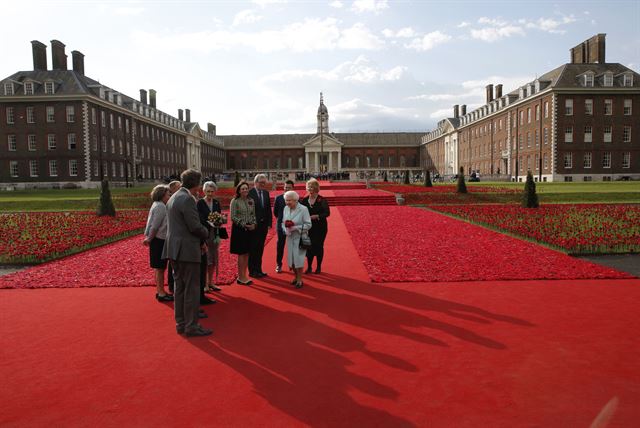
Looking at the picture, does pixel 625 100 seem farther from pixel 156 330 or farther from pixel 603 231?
pixel 156 330

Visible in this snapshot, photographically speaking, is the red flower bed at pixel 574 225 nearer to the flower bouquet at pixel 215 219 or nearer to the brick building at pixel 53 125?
the flower bouquet at pixel 215 219

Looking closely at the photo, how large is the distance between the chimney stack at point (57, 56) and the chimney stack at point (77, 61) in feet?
3.67

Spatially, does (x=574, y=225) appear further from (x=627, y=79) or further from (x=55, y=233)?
(x=627, y=79)

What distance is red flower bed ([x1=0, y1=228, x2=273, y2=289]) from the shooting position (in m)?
8.34

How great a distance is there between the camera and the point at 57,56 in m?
49.9

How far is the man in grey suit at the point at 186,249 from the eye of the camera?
18.2 feet

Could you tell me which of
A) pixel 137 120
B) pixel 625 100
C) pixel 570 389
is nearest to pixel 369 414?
pixel 570 389

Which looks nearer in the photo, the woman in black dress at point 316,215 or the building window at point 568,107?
the woman in black dress at point 316,215

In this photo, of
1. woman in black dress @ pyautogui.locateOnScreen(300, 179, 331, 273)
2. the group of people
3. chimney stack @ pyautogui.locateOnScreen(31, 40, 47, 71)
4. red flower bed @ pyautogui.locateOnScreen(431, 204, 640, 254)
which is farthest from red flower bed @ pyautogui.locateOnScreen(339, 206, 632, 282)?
chimney stack @ pyautogui.locateOnScreen(31, 40, 47, 71)

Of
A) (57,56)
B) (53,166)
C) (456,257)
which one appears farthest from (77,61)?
(456,257)

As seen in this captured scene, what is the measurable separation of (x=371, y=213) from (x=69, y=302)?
15.7m

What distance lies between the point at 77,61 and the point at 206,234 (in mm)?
55627

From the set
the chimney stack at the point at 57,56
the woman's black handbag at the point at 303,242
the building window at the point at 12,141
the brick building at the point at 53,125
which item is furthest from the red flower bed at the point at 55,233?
the chimney stack at the point at 57,56

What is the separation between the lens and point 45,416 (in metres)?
3.74
